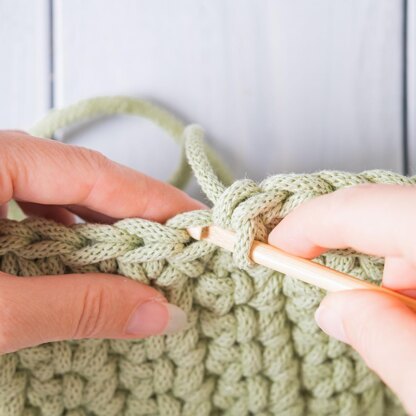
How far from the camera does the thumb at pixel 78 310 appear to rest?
Result: 2.02ft

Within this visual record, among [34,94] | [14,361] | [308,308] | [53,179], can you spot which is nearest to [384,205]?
[308,308]

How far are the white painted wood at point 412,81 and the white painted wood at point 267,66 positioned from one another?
0.02 meters

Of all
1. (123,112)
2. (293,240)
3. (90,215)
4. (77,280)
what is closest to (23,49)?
(123,112)

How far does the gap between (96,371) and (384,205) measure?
395 mm

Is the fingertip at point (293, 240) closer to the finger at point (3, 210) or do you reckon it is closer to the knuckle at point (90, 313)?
the knuckle at point (90, 313)

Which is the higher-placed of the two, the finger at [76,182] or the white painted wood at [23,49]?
the white painted wood at [23,49]

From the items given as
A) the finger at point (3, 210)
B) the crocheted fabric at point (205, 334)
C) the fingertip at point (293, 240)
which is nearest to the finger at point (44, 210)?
the finger at point (3, 210)

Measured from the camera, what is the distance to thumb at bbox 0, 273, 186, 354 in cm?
61

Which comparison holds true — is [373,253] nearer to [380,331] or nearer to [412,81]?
[380,331]

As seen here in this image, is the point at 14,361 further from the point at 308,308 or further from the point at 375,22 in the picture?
the point at 375,22

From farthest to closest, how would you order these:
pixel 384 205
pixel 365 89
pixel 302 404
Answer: pixel 365 89, pixel 302 404, pixel 384 205

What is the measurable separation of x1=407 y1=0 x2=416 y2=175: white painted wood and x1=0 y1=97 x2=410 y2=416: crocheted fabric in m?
0.29

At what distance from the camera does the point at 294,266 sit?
600 millimetres

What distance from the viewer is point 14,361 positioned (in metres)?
0.72
